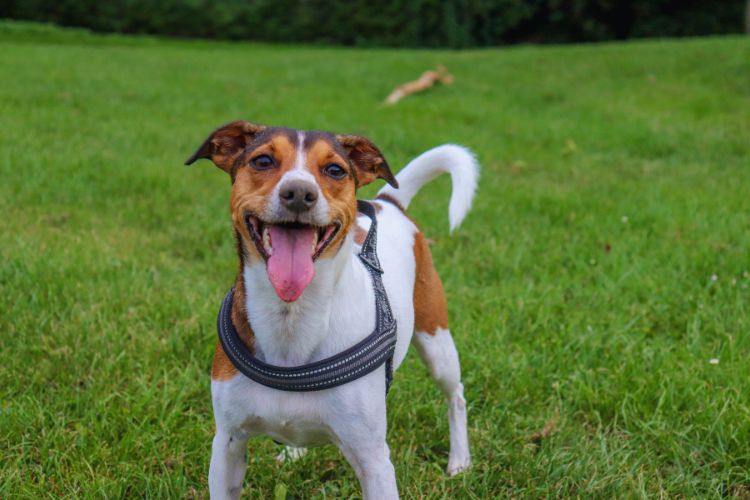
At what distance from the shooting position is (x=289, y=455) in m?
3.00

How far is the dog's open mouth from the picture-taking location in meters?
2.03

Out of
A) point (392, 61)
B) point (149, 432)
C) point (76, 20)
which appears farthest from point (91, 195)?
point (76, 20)

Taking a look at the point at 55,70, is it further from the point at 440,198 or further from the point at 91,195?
the point at 440,198

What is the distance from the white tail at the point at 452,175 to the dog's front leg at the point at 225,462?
1.22 metres

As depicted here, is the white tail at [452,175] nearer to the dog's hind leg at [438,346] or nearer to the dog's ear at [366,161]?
the dog's hind leg at [438,346]

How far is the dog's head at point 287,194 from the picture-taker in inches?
79.7

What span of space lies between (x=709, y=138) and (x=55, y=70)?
32.4 ft

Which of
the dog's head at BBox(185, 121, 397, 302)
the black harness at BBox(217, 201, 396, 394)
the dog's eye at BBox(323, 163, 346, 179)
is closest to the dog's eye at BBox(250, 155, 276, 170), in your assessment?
the dog's head at BBox(185, 121, 397, 302)

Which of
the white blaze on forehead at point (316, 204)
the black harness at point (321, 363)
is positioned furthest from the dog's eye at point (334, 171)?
the black harness at point (321, 363)

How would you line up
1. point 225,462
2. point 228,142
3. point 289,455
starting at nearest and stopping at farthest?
point 225,462
point 228,142
point 289,455

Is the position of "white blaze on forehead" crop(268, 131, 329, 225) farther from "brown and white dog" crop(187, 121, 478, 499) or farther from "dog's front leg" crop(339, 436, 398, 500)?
"dog's front leg" crop(339, 436, 398, 500)

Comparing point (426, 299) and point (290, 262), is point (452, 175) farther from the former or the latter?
point (290, 262)

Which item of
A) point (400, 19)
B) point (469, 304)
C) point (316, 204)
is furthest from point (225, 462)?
point (400, 19)

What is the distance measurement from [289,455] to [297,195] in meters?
1.40
